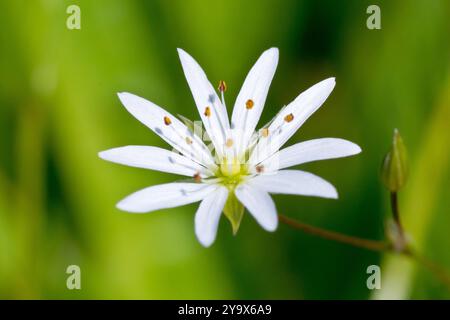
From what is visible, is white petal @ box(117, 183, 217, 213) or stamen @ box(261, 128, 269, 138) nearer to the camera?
white petal @ box(117, 183, 217, 213)

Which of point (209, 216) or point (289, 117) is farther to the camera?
point (289, 117)

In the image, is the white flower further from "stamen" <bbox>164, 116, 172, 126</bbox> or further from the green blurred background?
the green blurred background

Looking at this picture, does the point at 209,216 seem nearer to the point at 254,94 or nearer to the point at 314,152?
the point at 314,152

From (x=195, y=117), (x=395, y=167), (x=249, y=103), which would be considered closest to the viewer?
(x=395, y=167)

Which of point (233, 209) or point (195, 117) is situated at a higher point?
point (195, 117)

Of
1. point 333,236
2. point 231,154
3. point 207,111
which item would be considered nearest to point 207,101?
point 207,111

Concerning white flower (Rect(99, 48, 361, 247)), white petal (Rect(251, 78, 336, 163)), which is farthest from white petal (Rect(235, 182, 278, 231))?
white petal (Rect(251, 78, 336, 163))
